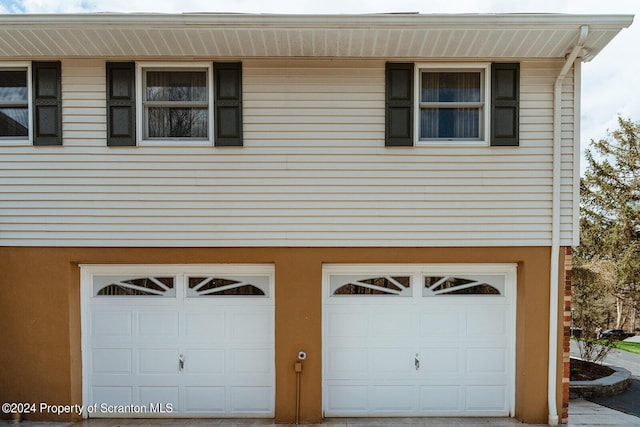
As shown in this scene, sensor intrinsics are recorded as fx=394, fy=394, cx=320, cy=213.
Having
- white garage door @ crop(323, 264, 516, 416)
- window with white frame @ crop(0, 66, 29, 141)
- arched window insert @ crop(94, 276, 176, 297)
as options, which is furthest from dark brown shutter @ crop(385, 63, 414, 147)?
window with white frame @ crop(0, 66, 29, 141)

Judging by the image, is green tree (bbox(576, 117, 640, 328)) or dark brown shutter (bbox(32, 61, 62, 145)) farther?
green tree (bbox(576, 117, 640, 328))

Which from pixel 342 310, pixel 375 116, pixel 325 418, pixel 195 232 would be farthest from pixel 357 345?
pixel 375 116

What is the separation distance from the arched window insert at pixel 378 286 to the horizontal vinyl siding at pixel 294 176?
581mm

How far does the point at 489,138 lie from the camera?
196 inches

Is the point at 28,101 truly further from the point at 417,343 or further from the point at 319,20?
the point at 417,343

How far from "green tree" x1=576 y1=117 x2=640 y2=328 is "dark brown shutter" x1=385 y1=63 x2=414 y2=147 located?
53.3 feet

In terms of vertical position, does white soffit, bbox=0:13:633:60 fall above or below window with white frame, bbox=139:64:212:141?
above

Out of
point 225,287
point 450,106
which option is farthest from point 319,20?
point 225,287

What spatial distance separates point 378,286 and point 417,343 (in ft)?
3.01

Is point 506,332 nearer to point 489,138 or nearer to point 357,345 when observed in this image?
point 357,345

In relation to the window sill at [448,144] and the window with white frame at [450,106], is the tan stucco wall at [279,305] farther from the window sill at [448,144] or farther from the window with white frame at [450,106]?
the window with white frame at [450,106]

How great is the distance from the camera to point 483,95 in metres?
5.09

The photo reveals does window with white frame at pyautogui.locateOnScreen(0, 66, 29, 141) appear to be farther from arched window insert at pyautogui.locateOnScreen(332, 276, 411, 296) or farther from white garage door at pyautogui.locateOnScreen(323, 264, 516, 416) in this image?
arched window insert at pyautogui.locateOnScreen(332, 276, 411, 296)

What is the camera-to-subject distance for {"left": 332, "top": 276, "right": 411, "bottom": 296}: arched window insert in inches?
208
